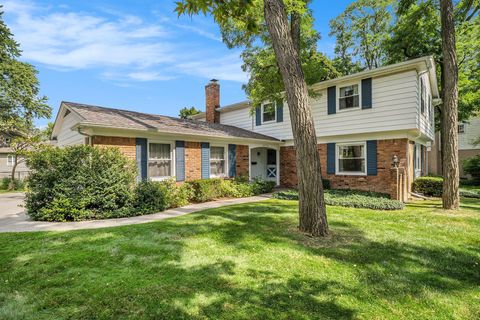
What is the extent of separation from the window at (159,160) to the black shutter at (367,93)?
876cm

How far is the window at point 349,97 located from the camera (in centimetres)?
1173

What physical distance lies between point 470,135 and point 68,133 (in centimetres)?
3031

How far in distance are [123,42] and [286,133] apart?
350 inches

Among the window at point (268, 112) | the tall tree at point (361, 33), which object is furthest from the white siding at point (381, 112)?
the tall tree at point (361, 33)

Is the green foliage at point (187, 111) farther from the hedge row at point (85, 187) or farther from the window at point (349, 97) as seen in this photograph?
the hedge row at point (85, 187)

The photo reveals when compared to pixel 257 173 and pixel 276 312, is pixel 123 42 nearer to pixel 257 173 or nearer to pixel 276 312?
pixel 257 173

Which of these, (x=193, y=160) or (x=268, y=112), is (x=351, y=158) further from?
(x=193, y=160)

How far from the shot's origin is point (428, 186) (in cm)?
1185

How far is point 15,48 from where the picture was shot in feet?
80.4

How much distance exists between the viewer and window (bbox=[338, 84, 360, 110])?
11.7m


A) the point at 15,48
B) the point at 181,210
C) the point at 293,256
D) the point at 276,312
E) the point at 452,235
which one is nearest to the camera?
the point at 276,312

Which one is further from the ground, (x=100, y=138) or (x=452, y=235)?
(x=100, y=138)

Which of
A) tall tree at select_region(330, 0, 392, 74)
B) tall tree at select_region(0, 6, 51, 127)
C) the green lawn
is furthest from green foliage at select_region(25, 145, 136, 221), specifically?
tall tree at select_region(0, 6, 51, 127)

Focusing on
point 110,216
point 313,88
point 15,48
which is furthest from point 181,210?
point 15,48
